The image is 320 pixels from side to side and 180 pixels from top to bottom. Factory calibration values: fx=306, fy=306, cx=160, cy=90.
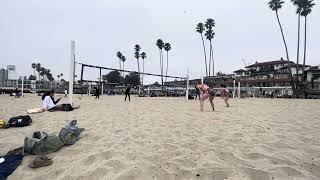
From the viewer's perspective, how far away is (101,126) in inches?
289

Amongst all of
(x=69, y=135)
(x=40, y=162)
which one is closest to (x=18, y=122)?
(x=69, y=135)

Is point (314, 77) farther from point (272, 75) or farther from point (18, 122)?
point (18, 122)

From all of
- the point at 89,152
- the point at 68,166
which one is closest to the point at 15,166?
the point at 68,166

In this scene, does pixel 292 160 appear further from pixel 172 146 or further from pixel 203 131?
pixel 203 131

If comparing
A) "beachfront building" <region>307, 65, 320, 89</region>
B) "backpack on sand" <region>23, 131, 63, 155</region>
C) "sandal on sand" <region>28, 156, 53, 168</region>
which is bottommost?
"sandal on sand" <region>28, 156, 53, 168</region>

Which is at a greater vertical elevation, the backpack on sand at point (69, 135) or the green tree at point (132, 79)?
the green tree at point (132, 79)

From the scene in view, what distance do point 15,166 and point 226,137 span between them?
143 inches

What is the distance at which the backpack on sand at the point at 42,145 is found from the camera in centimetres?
485

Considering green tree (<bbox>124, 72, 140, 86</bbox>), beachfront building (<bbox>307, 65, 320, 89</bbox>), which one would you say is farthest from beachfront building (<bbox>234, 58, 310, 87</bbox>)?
green tree (<bbox>124, 72, 140, 86</bbox>)

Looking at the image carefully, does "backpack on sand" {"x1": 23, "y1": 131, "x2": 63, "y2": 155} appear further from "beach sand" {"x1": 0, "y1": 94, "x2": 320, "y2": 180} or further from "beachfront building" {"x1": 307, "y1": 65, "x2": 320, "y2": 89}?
"beachfront building" {"x1": 307, "y1": 65, "x2": 320, "y2": 89}

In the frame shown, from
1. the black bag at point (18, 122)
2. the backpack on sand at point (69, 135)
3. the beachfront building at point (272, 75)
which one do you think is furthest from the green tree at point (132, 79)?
the backpack on sand at point (69, 135)

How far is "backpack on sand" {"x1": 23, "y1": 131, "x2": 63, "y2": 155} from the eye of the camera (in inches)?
191

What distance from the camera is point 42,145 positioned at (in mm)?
4883

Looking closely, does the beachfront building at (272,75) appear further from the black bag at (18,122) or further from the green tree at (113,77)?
the black bag at (18,122)
